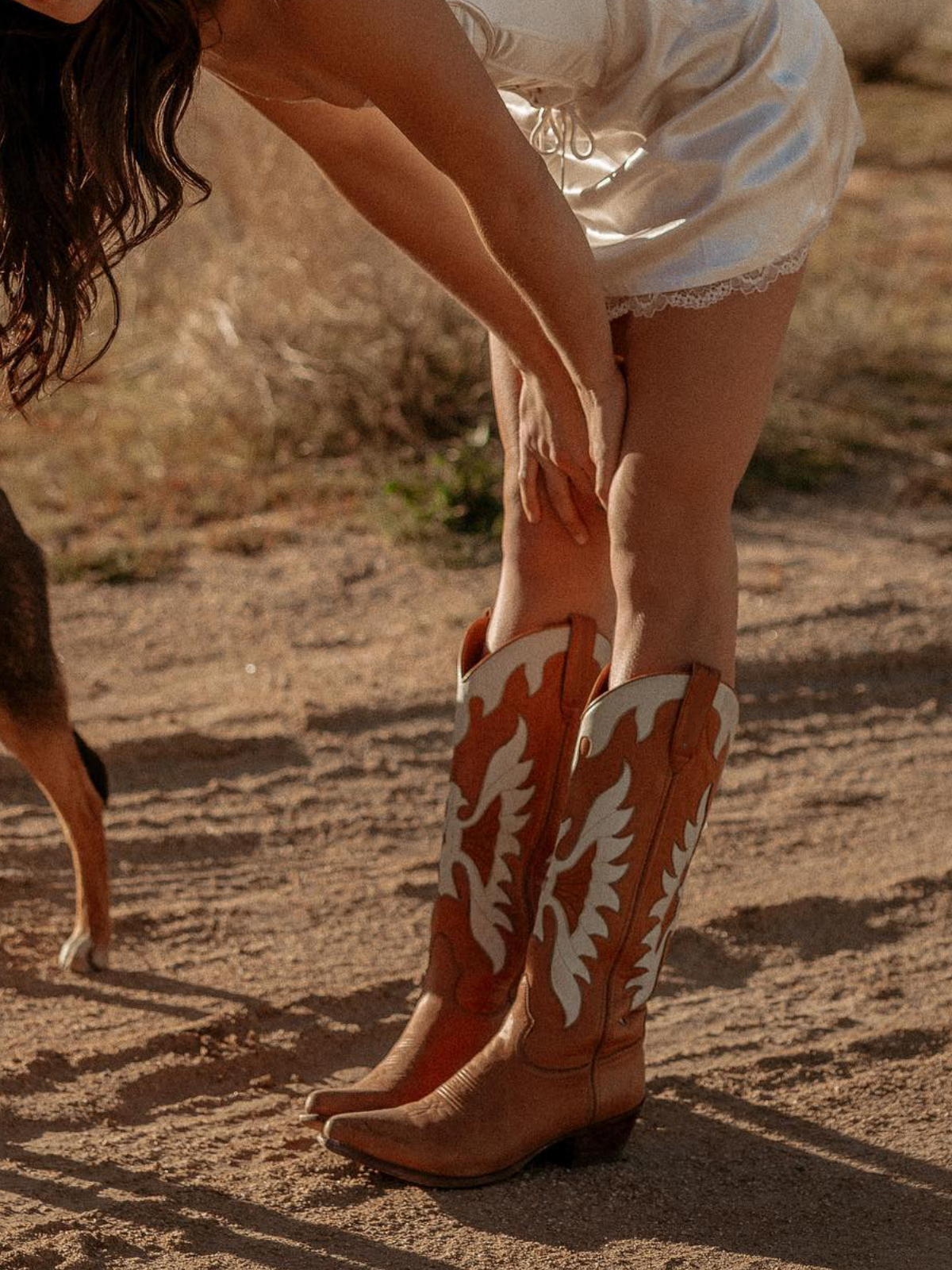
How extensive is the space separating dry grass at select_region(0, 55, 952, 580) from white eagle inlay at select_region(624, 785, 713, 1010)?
3.41 metres

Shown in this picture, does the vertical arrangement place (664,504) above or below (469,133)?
below

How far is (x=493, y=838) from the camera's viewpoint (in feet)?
9.39

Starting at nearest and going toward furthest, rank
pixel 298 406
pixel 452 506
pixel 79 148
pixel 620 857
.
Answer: pixel 79 148 → pixel 620 857 → pixel 452 506 → pixel 298 406

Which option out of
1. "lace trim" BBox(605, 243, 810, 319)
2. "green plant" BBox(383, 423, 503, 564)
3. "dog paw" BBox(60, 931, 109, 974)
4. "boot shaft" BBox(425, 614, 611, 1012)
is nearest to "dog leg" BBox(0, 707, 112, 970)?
"dog paw" BBox(60, 931, 109, 974)

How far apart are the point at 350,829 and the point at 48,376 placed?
2108mm

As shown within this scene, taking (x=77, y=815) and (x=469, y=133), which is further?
(x=77, y=815)

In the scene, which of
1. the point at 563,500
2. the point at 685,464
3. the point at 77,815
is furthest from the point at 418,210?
the point at 77,815

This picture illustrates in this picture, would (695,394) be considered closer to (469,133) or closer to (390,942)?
(469,133)

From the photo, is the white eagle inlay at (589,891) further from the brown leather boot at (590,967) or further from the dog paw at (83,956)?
the dog paw at (83,956)

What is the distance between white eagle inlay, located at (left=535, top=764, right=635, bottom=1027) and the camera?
2574 millimetres

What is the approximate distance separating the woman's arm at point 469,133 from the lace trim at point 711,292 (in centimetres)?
8

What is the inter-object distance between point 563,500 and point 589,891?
0.63 m

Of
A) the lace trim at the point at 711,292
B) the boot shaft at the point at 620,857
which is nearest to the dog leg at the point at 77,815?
the boot shaft at the point at 620,857

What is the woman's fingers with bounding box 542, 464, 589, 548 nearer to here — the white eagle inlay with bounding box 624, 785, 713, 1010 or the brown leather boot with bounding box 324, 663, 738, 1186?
the brown leather boot with bounding box 324, 663, 738, 1186
